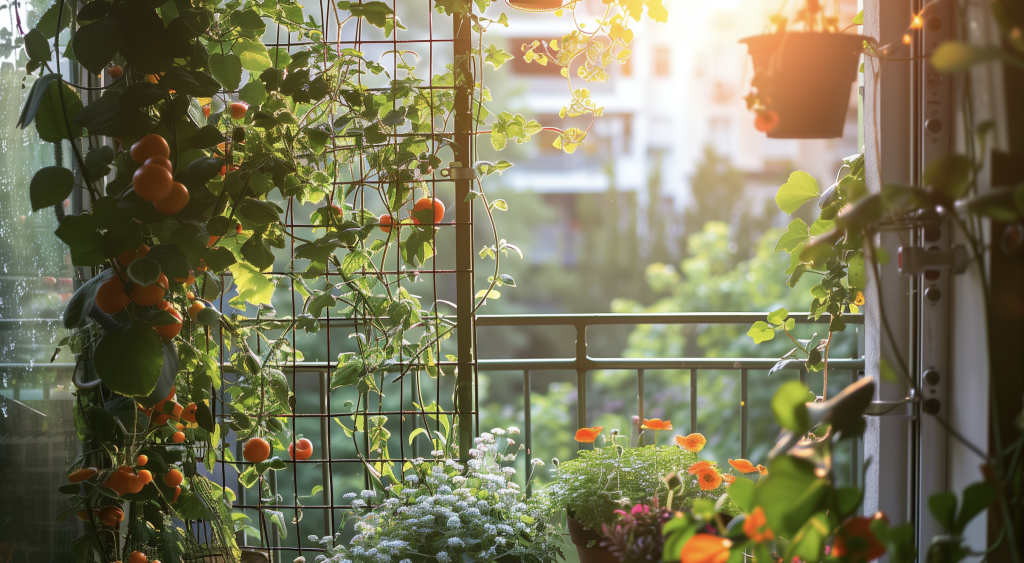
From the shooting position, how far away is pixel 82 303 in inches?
40.9

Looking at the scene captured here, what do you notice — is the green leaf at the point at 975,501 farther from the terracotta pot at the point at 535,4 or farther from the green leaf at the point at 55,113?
the green leaf at the point at 55,113

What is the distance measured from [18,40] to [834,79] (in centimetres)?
146

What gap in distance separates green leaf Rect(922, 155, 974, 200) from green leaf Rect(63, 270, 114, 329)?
116cm

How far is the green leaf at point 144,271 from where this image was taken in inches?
40.2

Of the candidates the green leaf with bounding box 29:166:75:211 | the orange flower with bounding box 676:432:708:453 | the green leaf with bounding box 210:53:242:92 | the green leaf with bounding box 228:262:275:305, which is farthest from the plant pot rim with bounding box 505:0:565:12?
the orange flower with bounding box 676:432:708:453

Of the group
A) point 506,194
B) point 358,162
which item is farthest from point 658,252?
point 358,162

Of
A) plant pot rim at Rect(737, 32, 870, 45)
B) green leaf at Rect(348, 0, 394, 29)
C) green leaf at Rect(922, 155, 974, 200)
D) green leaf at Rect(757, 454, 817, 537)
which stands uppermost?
green leaf at Rect(348, 0, 394, 29)

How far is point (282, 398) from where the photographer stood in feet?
4.73

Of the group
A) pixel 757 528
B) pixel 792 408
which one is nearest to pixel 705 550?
pixel 757 528

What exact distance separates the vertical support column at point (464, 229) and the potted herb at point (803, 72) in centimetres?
76

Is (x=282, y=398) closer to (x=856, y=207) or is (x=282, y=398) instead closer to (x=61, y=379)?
(x=61, y=379)

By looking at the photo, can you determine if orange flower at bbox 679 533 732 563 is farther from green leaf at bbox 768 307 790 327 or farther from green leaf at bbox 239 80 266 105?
green leaf at bbox 239 80 266 105

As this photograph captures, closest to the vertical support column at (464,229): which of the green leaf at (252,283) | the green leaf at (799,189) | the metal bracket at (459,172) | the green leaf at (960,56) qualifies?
the metal bracket at (459,172)

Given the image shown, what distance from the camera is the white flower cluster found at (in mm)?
1321
